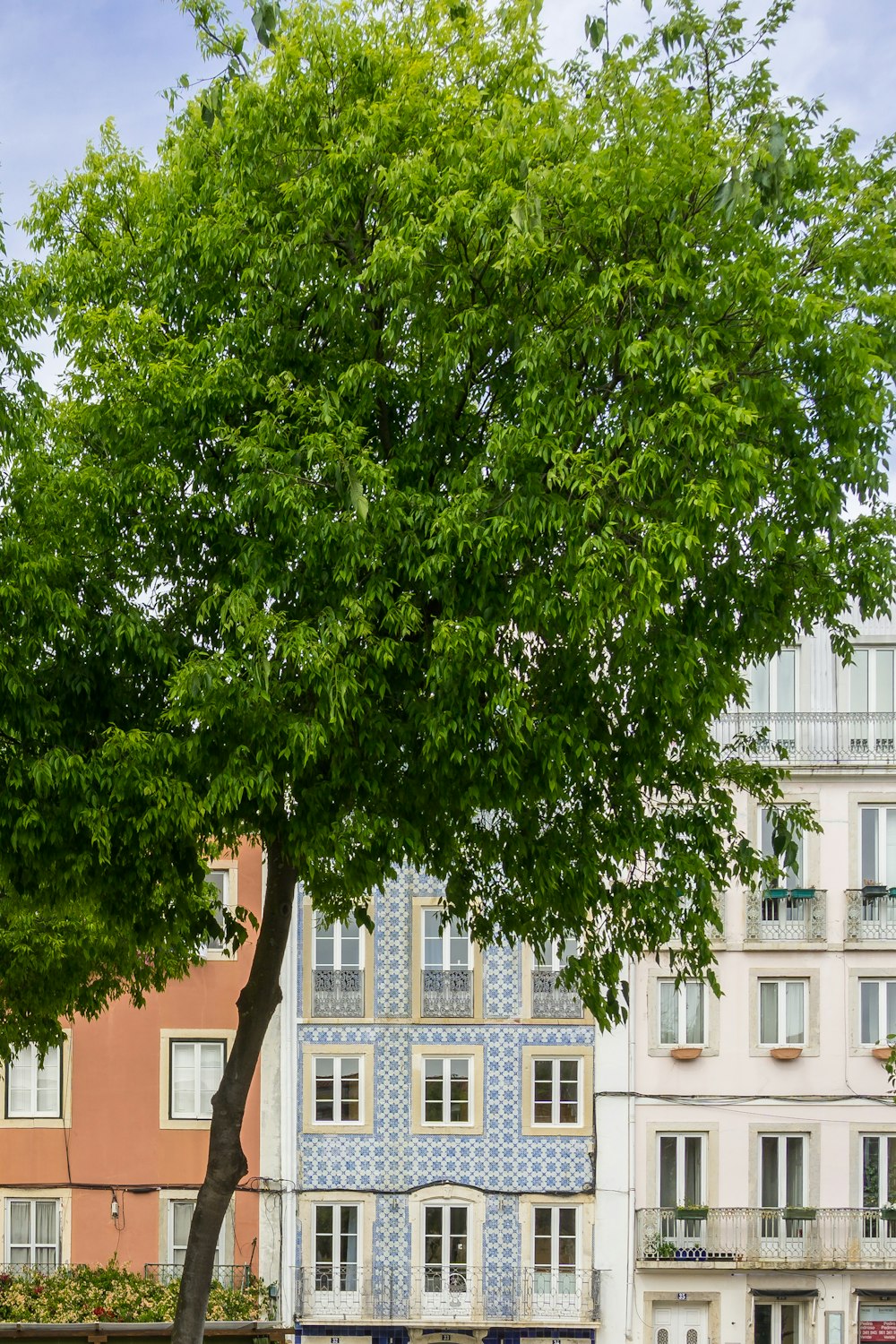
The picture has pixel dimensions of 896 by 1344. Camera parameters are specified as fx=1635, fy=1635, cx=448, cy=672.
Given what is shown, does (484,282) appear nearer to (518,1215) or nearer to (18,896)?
(18,896)

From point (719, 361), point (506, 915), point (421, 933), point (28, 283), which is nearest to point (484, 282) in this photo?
point (719, 361)

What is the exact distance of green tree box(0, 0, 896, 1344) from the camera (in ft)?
37.1

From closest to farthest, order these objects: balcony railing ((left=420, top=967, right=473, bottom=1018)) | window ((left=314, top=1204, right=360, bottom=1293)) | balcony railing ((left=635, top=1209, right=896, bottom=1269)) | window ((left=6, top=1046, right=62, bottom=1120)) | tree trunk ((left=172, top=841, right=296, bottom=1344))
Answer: tree trunk ((left=172, top=841, right=296, bottom=1344))
balcony railing ((left=635, top=1209, right=896, bottom=1269))
window ((left=314, top=1204, right=360, bottom=1293))
window ((left=6, top=1046, right=62, bottom=1120))
balcony railing ((left=420, top=967, right=473, bottom=1018))

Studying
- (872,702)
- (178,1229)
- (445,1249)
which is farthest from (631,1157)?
(872,702)

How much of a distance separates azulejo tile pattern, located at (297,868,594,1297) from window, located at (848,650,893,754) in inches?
318

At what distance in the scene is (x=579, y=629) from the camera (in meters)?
11.3

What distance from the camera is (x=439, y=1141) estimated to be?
3225 cm

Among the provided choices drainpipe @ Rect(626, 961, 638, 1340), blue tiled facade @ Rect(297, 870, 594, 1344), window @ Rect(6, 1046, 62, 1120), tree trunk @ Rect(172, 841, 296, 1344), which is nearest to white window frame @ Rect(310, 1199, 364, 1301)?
blue tiled facade @ Rect(297, 870, 594, 1344)

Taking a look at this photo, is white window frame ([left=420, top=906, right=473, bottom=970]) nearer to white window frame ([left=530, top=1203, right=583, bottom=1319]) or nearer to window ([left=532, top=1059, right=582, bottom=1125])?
window ([left=532, top=1059, right=582, bottom=1125])

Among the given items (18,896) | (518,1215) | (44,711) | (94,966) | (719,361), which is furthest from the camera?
(518,1215)

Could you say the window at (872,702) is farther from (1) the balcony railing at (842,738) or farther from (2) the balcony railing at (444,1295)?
(2) the balcony railing at (444,1295)

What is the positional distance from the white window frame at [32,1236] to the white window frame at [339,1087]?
5359 millimetres

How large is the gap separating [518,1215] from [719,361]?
24304 millimetres

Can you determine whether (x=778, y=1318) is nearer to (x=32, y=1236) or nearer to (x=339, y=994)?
(x=339, y=994)
